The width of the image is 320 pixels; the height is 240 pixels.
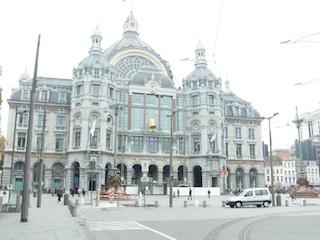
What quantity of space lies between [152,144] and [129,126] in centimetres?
540

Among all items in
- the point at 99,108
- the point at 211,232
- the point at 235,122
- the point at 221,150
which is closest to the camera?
the point at 211,232

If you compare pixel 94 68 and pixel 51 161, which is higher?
pixel 94 68

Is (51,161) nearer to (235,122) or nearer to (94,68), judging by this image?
(94,68)

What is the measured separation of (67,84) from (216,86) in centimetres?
2898

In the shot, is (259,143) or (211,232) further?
(259,143)

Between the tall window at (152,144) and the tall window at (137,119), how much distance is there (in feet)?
8.80

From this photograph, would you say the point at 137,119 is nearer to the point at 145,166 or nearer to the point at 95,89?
the point at 145,166

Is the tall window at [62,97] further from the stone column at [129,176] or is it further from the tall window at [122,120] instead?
the stone column at [129,176]

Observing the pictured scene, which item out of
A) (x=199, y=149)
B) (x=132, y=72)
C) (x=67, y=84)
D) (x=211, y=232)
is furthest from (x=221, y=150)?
(x=211, y=232)

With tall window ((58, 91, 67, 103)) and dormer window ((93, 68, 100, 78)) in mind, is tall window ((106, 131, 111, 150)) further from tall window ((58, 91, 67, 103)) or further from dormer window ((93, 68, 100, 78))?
tall window ((58, 91, 67, 103))

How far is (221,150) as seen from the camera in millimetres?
72500

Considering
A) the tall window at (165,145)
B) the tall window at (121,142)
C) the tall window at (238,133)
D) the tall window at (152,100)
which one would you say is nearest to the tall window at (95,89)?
the tall window at (121,142)

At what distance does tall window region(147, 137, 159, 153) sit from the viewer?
7181 centimetres

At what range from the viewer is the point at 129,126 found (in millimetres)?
71000
